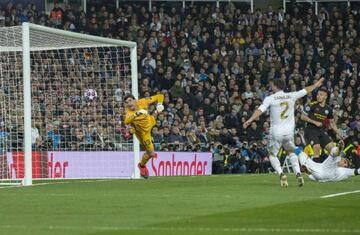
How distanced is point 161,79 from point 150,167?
5986 mm

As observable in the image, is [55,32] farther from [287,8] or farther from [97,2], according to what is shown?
[287,8]

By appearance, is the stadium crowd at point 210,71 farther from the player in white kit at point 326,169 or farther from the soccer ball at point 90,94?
the player in white kit at point 326,169

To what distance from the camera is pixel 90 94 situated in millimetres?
26406

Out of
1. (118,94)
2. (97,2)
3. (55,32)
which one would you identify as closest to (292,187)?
(55,32)

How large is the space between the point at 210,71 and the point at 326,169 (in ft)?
52.7

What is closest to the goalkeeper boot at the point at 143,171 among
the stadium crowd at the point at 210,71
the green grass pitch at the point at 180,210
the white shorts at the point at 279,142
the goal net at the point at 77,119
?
the goal net at the point at 77,119

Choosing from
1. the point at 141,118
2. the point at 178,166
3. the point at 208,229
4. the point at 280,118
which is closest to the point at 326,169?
the point at 280,118

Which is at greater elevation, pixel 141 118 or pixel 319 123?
pixel 141 118

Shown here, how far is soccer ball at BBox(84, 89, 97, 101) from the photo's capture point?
2639cm

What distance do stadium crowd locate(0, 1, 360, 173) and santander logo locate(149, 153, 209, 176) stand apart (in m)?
0.56

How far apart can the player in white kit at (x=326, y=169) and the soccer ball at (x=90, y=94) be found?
7.95 metres

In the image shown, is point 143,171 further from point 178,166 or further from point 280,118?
point 178,166

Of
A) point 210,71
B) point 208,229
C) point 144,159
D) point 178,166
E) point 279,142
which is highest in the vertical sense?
point 210,71

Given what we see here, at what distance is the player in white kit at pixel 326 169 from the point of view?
19.7 meters
